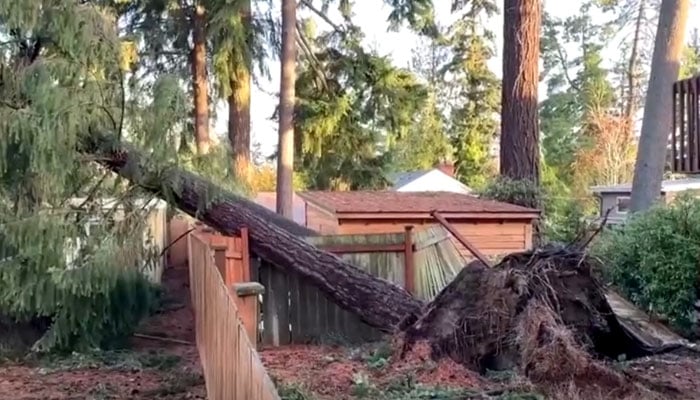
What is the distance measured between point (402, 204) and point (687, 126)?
5.74 metres

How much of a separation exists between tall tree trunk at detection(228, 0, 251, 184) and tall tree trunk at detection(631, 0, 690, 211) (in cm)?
718

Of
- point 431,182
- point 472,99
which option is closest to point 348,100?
point 472,99

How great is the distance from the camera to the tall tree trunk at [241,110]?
42.0 feet

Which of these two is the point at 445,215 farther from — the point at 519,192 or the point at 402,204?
the point at 519,192

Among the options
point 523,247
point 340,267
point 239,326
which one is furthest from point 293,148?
point 239,326

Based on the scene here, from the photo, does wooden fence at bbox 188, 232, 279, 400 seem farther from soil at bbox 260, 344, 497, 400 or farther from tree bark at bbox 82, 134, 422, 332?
tree bark at bbox 82, 134, 422, 332

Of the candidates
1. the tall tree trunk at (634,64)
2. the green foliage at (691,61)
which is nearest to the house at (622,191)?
the tall tree trunk at (634,64)

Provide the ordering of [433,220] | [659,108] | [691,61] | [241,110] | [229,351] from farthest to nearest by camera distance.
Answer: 1. [691,61]
2. [241,110]
3. [659,108]
4. [433,220]
5. [229,351]

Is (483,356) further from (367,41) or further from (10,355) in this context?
(367,41)

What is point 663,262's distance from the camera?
26.7 ft

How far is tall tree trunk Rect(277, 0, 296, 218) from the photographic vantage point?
44.1 feet

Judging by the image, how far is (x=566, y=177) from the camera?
29.9m

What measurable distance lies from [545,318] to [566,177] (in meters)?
25.5

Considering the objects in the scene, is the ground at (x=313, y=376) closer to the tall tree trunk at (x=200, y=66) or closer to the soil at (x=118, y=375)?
the soil at (x=118, y=375)
